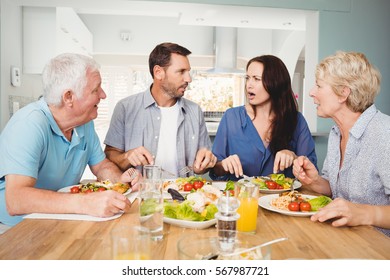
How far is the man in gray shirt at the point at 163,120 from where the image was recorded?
2.19 metres

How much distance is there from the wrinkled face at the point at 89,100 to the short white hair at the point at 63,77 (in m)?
0.02

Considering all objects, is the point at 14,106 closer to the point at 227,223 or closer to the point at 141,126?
the point at 141,126

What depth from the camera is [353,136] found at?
1.40m

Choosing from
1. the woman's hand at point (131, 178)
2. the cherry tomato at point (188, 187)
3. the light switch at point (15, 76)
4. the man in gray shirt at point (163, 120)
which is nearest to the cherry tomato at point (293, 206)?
the cherry tomato at point (188, 187)

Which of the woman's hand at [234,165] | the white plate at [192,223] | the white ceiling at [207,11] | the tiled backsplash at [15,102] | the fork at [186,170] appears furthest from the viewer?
the white ceiling at [207,11]

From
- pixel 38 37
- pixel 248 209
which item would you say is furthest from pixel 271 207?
pixel 38 37

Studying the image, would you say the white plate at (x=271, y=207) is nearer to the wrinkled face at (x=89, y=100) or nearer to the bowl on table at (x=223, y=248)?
the bowl on table at (x=223, y=248)

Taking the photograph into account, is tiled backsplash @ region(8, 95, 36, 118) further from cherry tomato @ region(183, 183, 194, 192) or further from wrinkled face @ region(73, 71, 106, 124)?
cherry tomato @ region(183, 183, 194, 192)

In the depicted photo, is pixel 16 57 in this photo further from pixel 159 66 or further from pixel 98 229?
pixel 98 229

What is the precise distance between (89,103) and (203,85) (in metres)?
4.99

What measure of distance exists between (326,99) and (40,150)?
3.55 feet

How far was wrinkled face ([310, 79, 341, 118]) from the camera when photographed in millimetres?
1484

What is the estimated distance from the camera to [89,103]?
4.99 feet
